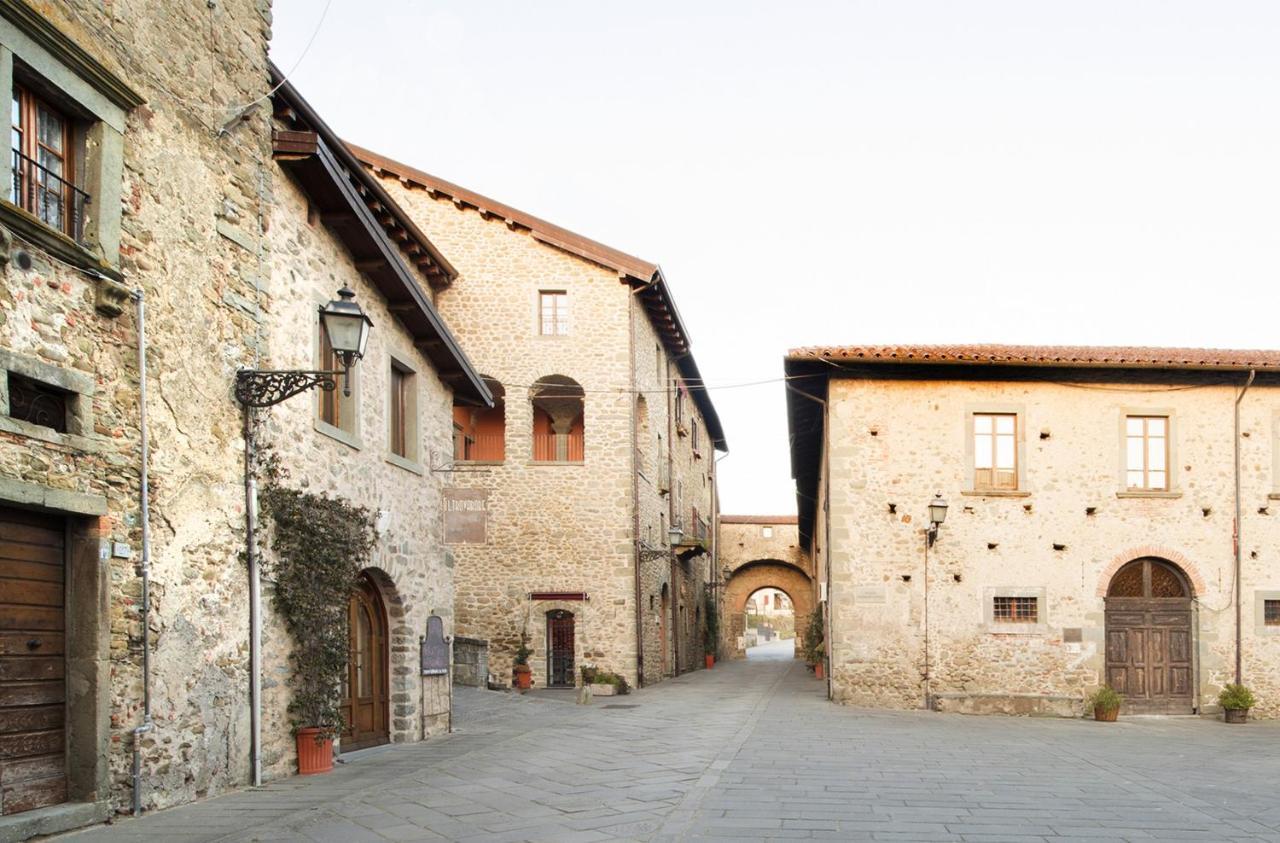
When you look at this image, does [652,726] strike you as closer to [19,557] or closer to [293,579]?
[293,579]

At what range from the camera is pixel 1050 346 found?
1920 centimetres

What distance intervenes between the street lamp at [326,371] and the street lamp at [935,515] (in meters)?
11.1

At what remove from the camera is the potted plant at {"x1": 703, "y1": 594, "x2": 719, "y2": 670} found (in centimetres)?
3766

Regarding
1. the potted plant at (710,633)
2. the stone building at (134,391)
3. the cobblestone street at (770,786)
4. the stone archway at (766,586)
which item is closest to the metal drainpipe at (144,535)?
the stone building at (134,391)

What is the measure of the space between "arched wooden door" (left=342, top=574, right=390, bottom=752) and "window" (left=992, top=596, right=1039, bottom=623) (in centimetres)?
1026

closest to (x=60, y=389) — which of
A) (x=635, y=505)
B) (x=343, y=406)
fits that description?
(x=343, y=406)

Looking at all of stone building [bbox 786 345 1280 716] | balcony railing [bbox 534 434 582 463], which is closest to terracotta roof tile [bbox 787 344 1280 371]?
stone building [bbox 786 345 1280 716]

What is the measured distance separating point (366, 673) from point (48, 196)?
6.82 metres

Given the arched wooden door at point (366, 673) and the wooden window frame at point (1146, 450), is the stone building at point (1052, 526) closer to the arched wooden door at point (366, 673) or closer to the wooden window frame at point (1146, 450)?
the wooden window frame at point (1146, 450)

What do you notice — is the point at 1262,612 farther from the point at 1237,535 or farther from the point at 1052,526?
the point at 1052,526

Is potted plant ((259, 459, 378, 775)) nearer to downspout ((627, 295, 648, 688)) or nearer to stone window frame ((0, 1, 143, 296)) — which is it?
stone window frame ((0, 1, 143, 296))

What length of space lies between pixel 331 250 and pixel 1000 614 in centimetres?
1236

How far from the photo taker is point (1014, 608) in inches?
738

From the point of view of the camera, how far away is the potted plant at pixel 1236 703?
17922mm
